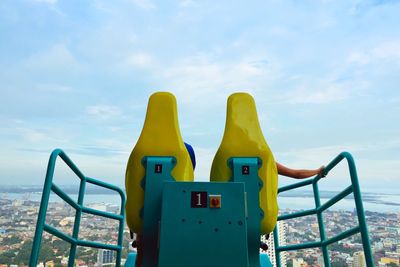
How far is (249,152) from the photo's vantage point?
1.98m

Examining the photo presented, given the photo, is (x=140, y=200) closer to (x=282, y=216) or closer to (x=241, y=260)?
(x=241, y=260)

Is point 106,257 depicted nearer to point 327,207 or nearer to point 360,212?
point 327,207

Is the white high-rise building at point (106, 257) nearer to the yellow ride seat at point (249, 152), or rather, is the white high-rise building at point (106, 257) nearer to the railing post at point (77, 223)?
the railing post at point (77, 223)

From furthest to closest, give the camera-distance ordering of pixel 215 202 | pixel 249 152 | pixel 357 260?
pixel 357 260
pixel 249 152
pixel 215 202

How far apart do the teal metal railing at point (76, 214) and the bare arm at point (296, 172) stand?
168cm

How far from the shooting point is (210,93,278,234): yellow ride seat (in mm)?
1930

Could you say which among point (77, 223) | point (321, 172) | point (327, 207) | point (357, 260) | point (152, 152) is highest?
point (321, 172)

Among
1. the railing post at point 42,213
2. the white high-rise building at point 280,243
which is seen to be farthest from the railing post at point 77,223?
the white high-rise building at point 280,243

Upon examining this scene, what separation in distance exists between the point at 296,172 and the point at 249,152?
948 millimetres

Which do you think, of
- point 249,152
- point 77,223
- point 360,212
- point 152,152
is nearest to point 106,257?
point 77,223

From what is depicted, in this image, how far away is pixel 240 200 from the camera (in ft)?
5.46

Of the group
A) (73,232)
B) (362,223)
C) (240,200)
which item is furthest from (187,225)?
(73,232)

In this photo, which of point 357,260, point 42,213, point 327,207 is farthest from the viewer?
point 327,207

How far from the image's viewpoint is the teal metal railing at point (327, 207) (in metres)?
1.86
